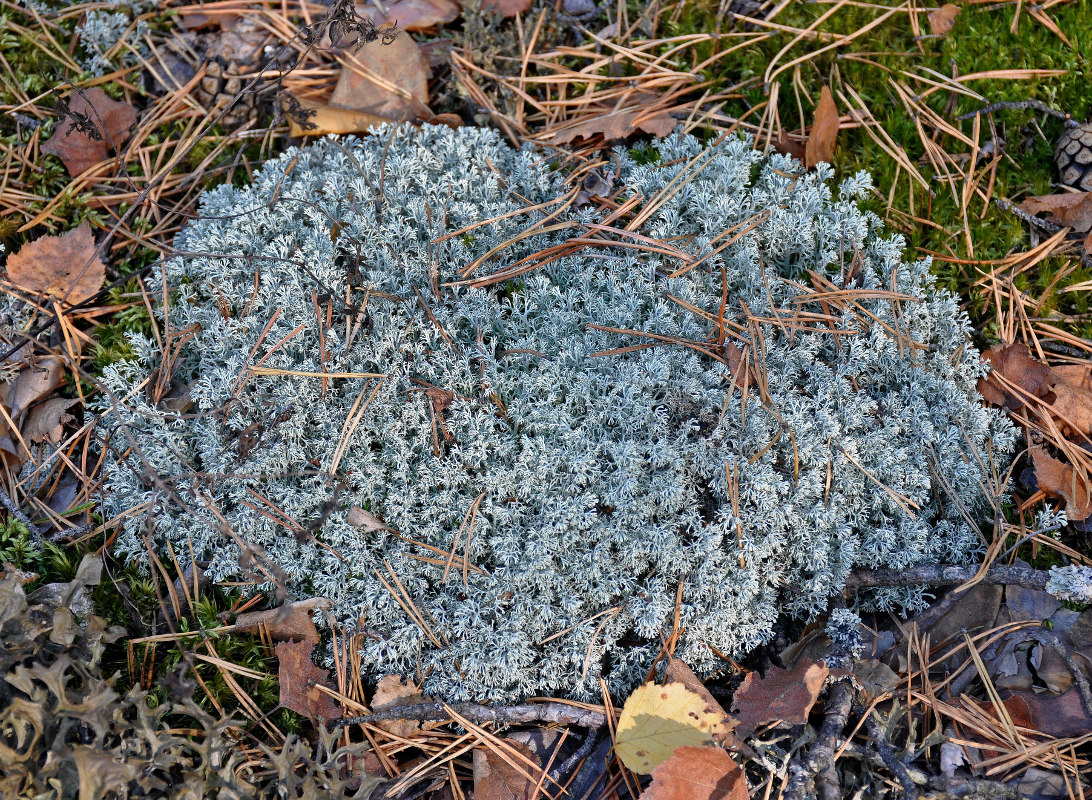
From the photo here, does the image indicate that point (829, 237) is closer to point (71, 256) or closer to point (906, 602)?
point (906, 602)

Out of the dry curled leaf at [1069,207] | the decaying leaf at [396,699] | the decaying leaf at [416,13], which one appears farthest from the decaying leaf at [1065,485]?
the decaying leaf at [416,13]

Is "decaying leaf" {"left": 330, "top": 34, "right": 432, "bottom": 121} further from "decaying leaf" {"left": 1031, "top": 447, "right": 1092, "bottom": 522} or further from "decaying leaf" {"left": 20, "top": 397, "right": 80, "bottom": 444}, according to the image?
"decaying leaf" {"left": 1031, "top": 447, "right": 1092, "bottom": 522}

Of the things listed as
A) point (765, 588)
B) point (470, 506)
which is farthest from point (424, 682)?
point (765, 588)

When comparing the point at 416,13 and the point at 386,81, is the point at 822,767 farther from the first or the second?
the point at 416,13

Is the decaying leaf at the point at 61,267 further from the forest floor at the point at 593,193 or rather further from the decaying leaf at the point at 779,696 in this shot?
the decaying leaf at the point at 779,696

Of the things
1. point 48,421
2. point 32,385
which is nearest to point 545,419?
point 48,421

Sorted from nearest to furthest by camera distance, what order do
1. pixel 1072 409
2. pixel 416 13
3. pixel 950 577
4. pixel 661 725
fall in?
pixel 661 725
pixel 950 577
pixel 1072 409
pixel 416 13
